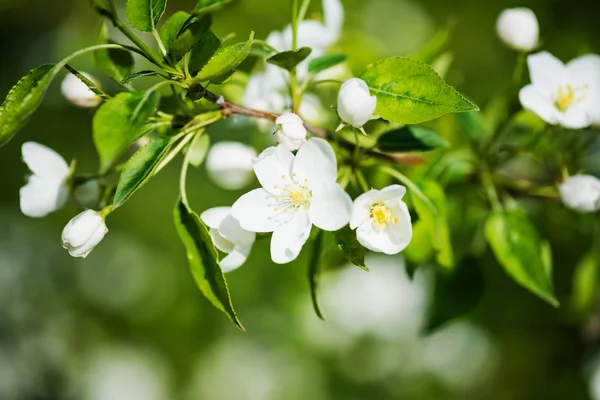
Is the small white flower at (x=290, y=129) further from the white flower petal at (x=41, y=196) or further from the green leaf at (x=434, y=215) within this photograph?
the white flower petal at (x=41, y=196)

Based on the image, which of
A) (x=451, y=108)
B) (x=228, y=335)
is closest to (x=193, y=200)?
→ (x=228, y=335)

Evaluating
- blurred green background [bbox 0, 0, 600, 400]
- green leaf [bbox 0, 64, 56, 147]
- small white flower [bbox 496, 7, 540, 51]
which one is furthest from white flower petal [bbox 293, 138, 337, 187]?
blurred green background [bbox 0, 0, 600, 400]

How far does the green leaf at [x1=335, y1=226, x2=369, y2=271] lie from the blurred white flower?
0.43 m

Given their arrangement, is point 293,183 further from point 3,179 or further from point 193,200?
point 3,179

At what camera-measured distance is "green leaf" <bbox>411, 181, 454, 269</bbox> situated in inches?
38.4

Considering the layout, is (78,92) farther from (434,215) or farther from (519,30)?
(519,30)

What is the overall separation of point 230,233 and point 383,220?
241mm

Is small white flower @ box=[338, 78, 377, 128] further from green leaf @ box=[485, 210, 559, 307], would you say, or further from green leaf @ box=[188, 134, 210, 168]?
green leaf @ box=[485, 210, 559, 307]

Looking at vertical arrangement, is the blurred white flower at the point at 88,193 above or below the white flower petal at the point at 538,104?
above

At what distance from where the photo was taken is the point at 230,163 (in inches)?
44.8

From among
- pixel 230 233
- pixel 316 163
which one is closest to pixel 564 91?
pixel 316 163

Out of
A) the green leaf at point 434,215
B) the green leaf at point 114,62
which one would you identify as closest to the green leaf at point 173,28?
the green leaf at point 114,62

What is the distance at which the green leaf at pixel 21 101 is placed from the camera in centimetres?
72

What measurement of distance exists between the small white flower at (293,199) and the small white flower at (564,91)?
17.0 inches
